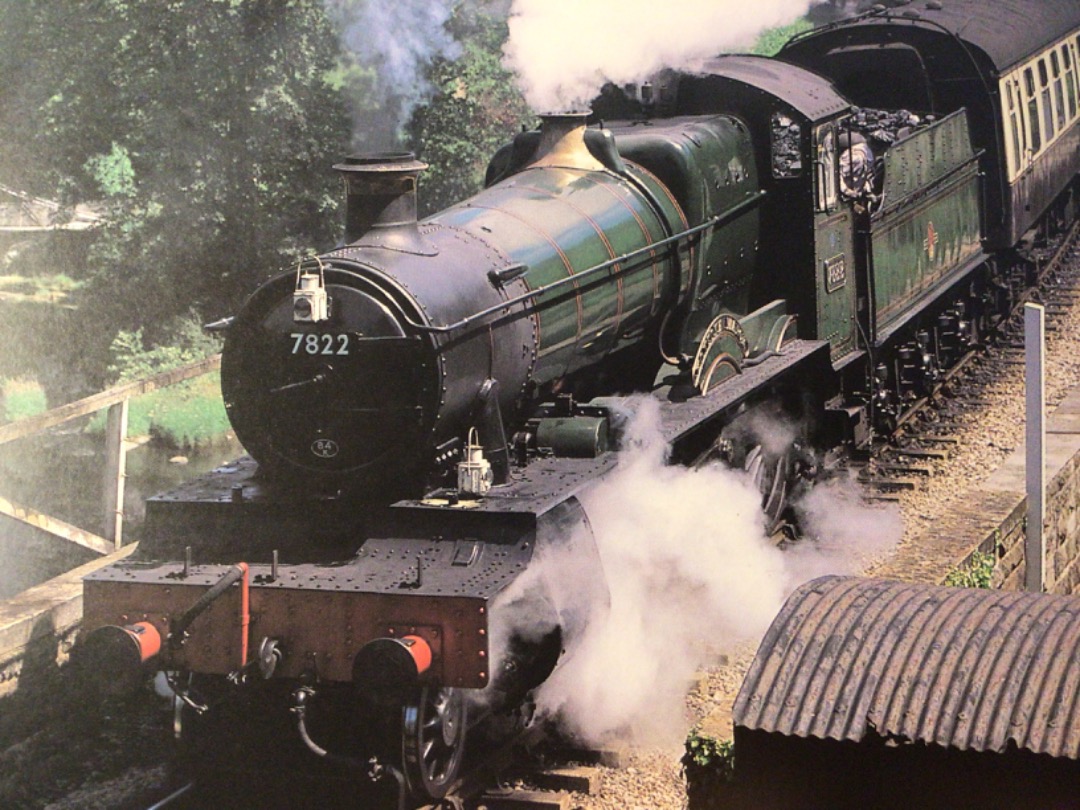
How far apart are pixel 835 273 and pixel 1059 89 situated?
7636 mm

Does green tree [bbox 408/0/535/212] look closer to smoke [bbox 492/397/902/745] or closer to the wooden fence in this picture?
the wooden fence

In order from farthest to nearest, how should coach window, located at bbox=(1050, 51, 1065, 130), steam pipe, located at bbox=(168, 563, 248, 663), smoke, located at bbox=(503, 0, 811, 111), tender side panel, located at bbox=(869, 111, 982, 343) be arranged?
coach window, located at bbox=(1050, 51, 1065, 130), tender side panel, located at bbox=(869, 111, 982, 343), smoke, located at bbox=(503, 0, 811, 111), steam pipe, located at bbox=(168, 563, 248, 663)

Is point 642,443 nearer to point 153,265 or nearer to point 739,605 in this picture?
point 739,605

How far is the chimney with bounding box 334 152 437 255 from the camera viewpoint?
285 inches

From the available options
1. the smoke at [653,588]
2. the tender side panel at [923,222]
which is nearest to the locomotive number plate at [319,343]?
the smoke at [653,588]

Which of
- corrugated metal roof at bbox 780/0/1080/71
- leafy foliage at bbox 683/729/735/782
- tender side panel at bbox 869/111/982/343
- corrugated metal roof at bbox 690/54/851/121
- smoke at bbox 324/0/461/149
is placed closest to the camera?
leafy foliage at bbox 683/729/735/782

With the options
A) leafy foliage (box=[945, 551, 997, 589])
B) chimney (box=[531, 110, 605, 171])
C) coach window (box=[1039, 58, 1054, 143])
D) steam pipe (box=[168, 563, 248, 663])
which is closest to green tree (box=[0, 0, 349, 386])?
coach window (box=[1039, 58, 1054, 143])

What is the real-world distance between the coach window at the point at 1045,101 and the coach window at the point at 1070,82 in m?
1.11

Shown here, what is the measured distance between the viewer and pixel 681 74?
10422mm

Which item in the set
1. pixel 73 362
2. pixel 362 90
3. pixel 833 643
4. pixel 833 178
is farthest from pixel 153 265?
pixel 833 643

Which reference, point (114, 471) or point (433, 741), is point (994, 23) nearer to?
point (114, 471)

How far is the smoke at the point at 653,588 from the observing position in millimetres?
7531

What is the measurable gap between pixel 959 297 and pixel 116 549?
8.55 meters

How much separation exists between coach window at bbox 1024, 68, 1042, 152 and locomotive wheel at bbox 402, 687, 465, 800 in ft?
34.6
